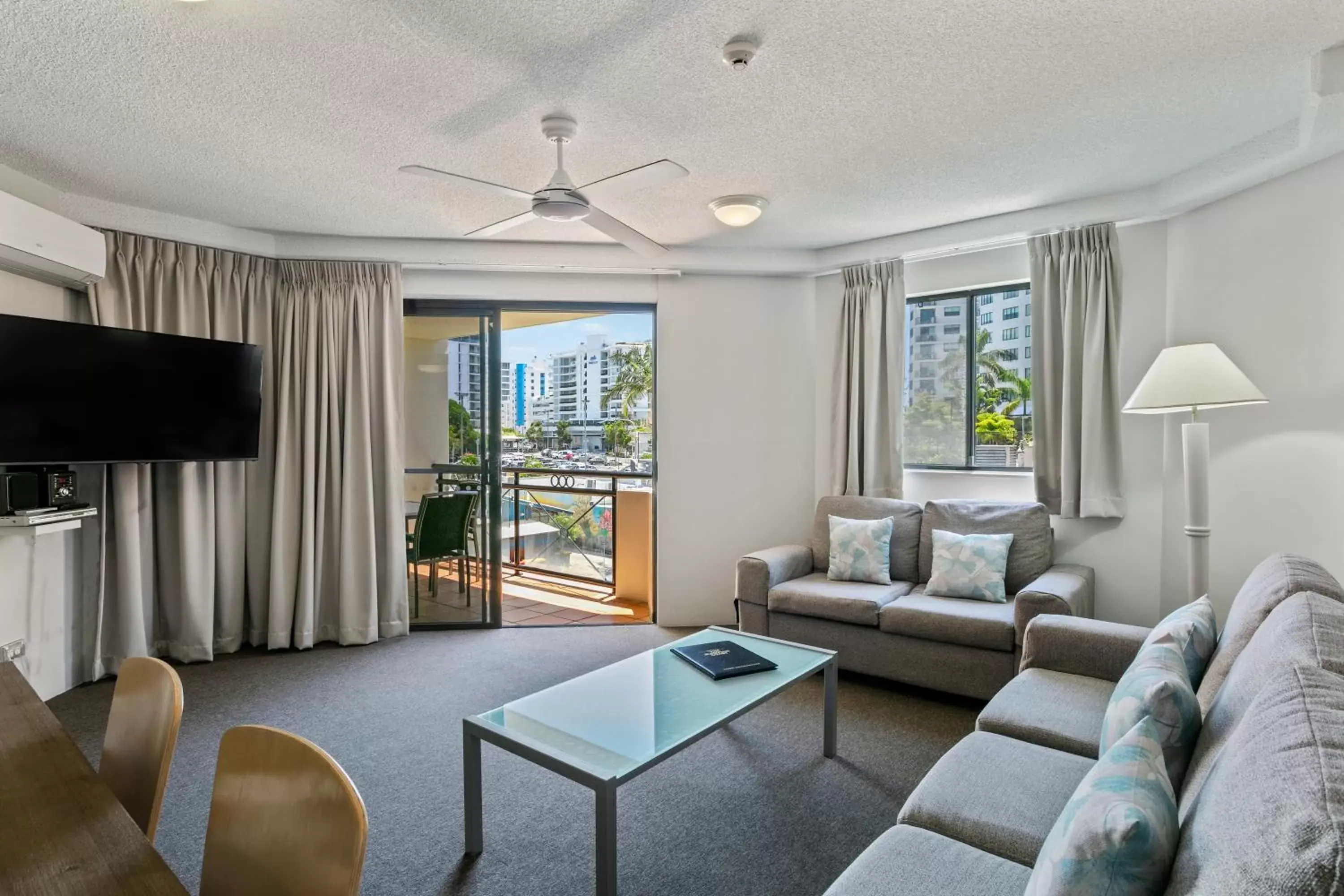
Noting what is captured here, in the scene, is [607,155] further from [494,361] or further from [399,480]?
[399,480]

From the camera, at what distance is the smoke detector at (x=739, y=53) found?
2162mm

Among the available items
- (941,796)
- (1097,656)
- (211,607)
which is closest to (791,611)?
(1097,656)

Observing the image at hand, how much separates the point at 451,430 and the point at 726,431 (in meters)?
1.88

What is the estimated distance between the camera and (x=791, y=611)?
3.80 meters

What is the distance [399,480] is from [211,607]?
1.24 m

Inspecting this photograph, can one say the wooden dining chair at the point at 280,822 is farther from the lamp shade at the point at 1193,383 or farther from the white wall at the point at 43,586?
the lamp shade at the point at 1193,383

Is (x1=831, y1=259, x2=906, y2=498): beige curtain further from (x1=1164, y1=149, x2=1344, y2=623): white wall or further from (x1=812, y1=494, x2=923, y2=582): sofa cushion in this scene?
(x1=1164, y1=149, x2=1344, y2=623): white wall

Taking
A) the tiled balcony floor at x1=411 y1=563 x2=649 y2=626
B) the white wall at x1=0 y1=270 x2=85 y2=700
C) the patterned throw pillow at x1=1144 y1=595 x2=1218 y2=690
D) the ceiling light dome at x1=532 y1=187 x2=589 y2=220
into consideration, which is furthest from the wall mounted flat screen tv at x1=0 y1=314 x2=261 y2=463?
the patterned throw pillow at x1=1144 y1=595 x2=1218 y2=690

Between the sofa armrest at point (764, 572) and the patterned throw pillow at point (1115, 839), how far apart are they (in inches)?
111

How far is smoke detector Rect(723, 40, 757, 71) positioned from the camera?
216cm

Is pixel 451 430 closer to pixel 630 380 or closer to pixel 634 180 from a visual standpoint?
pixel 630 380

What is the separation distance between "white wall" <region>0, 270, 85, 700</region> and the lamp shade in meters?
5.09

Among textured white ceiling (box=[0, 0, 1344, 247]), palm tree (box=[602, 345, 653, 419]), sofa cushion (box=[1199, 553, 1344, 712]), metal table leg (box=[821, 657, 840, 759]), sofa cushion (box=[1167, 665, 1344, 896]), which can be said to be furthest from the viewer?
palm tree (box=[602, 345, 653, 419])

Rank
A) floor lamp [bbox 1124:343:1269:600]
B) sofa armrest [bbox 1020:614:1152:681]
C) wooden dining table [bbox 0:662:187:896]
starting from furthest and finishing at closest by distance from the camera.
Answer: floor lamp [bbox 1124:343:1269:600], sofa armrest [bbox 1020:614:1152:681], wooden dining table [bbox 0:662:187:896]
